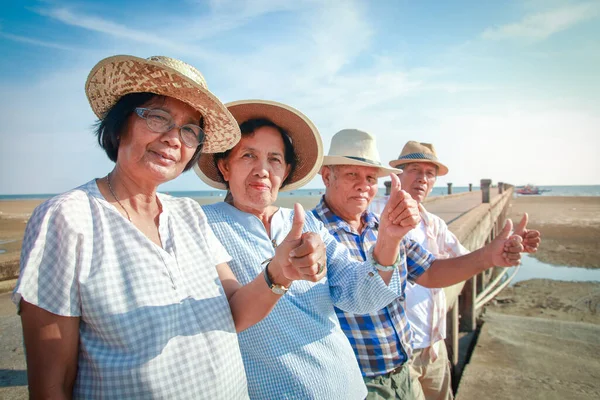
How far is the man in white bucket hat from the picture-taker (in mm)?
2170

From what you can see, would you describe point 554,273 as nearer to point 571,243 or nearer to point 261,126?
point 571,243

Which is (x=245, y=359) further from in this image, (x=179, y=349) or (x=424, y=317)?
(x=424, y=317)

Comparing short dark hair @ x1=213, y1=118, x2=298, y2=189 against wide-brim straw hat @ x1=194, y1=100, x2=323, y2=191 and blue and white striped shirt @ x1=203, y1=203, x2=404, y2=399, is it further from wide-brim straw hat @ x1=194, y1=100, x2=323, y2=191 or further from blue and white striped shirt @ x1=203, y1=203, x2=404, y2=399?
blue and white striped shirt @ x1=203, y1=203, x2=404, y2=399

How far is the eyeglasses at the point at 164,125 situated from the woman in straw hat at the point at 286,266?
15.3 inches

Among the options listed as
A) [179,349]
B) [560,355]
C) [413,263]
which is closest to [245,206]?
[179,349]

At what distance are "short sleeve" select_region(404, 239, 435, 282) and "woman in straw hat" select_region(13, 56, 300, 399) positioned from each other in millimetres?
1519

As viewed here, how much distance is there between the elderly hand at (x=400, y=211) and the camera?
1.80m

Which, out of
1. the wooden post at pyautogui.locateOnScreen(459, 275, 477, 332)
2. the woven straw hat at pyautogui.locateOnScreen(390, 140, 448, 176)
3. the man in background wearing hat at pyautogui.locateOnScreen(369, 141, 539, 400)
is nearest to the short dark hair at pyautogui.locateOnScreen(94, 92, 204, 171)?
the man in background wearing hat at pyautogui.locateOnScreen(369, 141, 539, 400)

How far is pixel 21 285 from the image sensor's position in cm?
99

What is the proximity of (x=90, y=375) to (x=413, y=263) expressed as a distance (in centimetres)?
219

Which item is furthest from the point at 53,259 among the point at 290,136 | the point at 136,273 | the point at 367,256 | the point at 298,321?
the point at 367,256

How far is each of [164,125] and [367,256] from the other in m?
1.56

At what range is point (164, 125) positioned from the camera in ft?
4.78

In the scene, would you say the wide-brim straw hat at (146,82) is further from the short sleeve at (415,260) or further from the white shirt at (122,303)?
the short sleeve at (415,260)
